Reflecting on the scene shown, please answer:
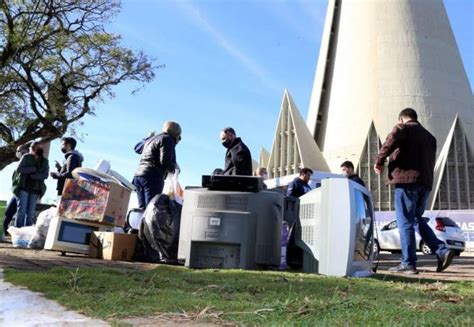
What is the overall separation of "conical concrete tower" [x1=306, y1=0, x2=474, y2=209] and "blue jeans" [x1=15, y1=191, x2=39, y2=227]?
39.9 m

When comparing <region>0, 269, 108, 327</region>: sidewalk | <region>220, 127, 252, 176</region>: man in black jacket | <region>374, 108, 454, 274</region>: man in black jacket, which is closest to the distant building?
<region>220, 127, 252, 176</region>: man in black jacket

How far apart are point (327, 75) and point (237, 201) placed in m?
48.4

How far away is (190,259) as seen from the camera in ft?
18.5

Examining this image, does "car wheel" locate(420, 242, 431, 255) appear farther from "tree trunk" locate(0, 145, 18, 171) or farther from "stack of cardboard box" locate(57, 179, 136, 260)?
"tree trunk" locate(0, 145, 18, 171)

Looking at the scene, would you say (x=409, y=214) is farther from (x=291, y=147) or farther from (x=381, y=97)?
(x=291, y=147)

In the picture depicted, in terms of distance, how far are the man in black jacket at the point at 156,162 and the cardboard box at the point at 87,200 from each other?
476 millimetres

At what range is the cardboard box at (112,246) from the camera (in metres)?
6.39

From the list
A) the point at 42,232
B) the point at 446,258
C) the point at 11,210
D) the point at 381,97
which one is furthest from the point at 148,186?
the point at 381,97

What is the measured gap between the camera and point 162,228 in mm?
6246

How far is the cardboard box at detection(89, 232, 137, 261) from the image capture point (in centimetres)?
639

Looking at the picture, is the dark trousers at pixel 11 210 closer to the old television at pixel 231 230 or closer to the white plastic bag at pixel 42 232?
the white plastic bag at pixel 42 232

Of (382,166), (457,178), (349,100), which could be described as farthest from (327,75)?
(382,166)

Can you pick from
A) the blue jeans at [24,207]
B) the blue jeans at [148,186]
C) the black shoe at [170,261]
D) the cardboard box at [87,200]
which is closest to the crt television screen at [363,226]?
the black shoe at [170,261]

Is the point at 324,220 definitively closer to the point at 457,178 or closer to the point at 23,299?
the point at 23,299
